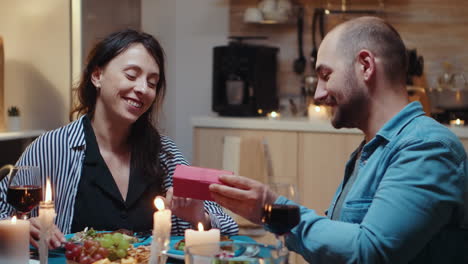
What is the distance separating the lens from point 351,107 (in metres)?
1.66

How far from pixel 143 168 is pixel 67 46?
1600 mm

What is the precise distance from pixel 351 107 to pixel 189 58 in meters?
3.13

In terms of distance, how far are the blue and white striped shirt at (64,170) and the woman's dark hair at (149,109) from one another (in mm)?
87

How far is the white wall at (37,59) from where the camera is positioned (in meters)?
3.66

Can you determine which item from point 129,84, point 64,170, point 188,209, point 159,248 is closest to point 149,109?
point 129,84

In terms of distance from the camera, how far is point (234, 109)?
13.8ft

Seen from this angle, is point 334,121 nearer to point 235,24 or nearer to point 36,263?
point 36,263

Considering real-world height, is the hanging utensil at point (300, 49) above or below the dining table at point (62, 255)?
above

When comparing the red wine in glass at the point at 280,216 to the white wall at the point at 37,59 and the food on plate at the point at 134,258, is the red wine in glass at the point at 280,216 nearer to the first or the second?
the food on plate at the point at 134,258

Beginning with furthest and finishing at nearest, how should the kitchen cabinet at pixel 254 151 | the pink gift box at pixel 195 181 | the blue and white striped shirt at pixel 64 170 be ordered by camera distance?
the kitchen cabinet at pixel 254 151, the blue and white striped shirt at pixel 64 170, the pink gift box at pixel 195 181

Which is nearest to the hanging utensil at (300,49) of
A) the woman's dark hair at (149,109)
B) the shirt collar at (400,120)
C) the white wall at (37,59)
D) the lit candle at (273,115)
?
the lit candle at (273,115)

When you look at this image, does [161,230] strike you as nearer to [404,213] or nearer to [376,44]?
[404,213]

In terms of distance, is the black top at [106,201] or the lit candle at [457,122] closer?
the black top at [106,201]

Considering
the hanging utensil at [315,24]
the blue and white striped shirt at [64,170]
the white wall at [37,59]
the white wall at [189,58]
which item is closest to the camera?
the blue and white striped shirt at [64,170]
